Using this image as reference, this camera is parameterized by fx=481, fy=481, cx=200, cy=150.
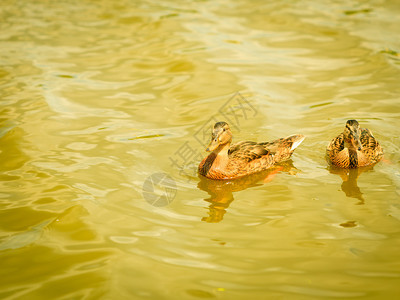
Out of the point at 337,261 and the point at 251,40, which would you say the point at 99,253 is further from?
the point at 251,40

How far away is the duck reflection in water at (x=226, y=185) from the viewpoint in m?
6.66

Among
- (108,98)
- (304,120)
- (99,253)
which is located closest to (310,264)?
(99,253)

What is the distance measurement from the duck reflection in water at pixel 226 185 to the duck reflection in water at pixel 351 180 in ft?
2.28

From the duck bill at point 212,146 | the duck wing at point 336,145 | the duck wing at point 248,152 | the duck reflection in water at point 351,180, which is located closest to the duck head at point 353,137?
the duck wing at point 336,145

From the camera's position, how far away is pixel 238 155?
7945 millimetres

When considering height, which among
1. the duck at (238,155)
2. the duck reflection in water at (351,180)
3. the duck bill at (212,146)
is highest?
the duck bill at (212,146)

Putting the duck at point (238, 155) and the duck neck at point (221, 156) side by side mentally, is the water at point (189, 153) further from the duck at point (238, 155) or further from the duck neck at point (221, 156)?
the duck neck at point (221, 156)

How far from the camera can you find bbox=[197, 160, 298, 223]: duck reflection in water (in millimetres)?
6655

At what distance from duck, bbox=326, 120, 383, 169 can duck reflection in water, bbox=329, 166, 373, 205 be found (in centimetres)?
7

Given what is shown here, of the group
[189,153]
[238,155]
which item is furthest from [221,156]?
[189,153]

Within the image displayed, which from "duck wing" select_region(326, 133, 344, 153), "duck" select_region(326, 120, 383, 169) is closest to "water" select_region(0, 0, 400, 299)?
"duck" select_region(326, 120, 383, 169)

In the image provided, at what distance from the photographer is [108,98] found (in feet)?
34.1

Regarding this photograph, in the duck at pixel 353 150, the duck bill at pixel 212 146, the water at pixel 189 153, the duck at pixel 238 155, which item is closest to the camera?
the water at pixel 189 153

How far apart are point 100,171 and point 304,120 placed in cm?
421
